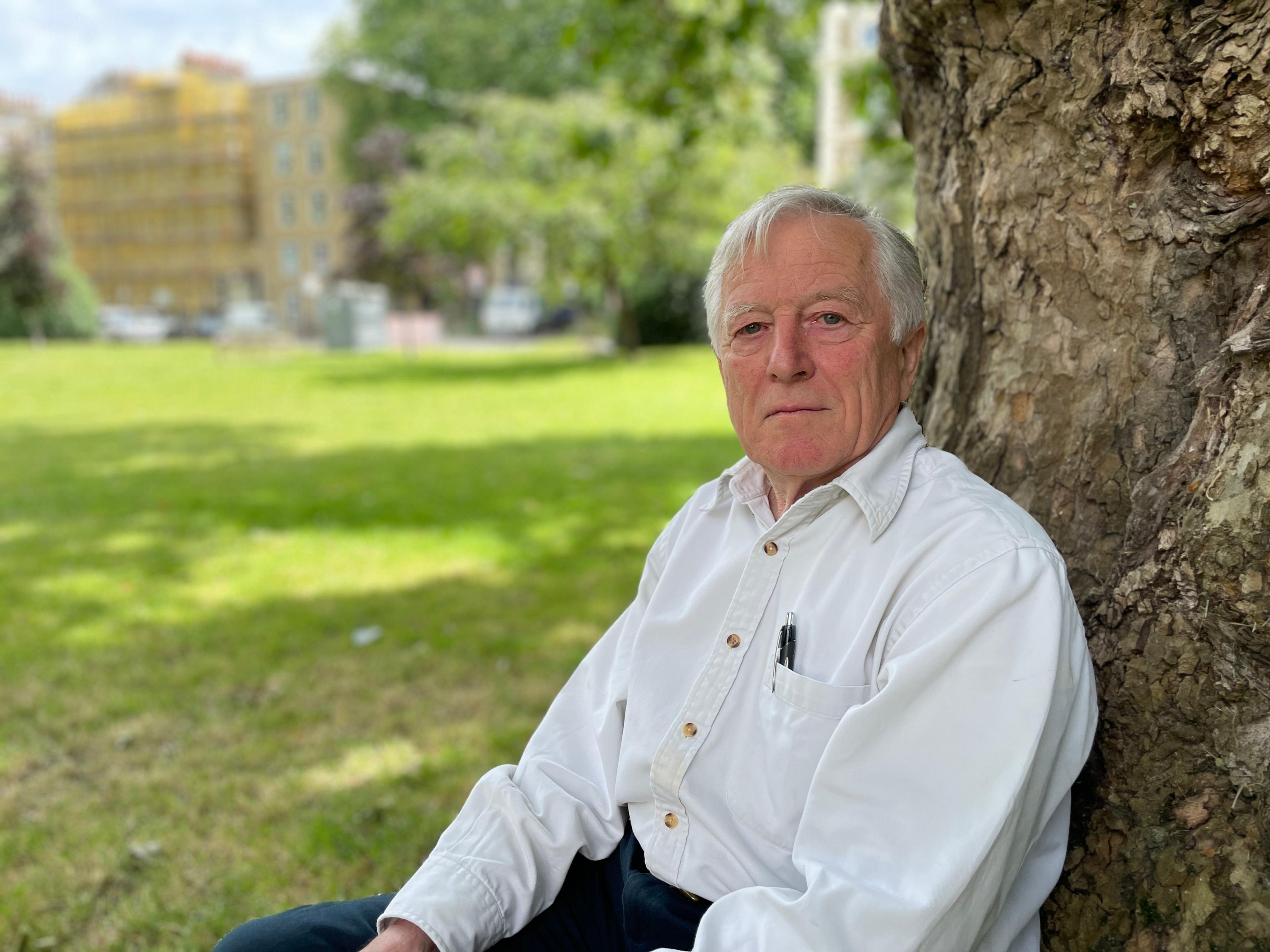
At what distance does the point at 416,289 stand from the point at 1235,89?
44.2 metres

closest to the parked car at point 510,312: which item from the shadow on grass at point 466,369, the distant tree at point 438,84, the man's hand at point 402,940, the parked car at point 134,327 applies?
the distant tree at point 438,84

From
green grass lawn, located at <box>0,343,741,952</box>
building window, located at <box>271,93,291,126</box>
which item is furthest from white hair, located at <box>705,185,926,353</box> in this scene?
building window, located at <box>271,93,291,126</box>

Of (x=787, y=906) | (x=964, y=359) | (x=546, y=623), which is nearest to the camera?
(x=787, y=906)

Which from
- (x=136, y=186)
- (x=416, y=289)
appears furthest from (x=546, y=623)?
(x=136, y=186)

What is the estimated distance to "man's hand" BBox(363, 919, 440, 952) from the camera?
1736 millimetres

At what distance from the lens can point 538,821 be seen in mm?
1938

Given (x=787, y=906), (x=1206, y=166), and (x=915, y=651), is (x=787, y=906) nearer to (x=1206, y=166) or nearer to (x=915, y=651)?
(x=915, y=651)

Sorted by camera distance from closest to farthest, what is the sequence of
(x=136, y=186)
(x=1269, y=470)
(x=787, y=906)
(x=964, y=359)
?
(x=787, y=906)
(x=1269, y=470)
(x=964, y=359)
(x=136, y=186)

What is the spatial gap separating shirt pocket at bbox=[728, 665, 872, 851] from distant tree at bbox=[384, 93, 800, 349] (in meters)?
20.1

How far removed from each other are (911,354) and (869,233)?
9.9 inches

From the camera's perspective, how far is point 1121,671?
5.71 feet

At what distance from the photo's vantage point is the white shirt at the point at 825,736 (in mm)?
1394

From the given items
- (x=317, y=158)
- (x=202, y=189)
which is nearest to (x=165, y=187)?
(x=202, y=189)

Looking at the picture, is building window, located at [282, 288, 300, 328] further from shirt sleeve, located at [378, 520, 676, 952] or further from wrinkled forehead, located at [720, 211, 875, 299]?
wrinkled forehead, located at [720, 211, 875, 299]
